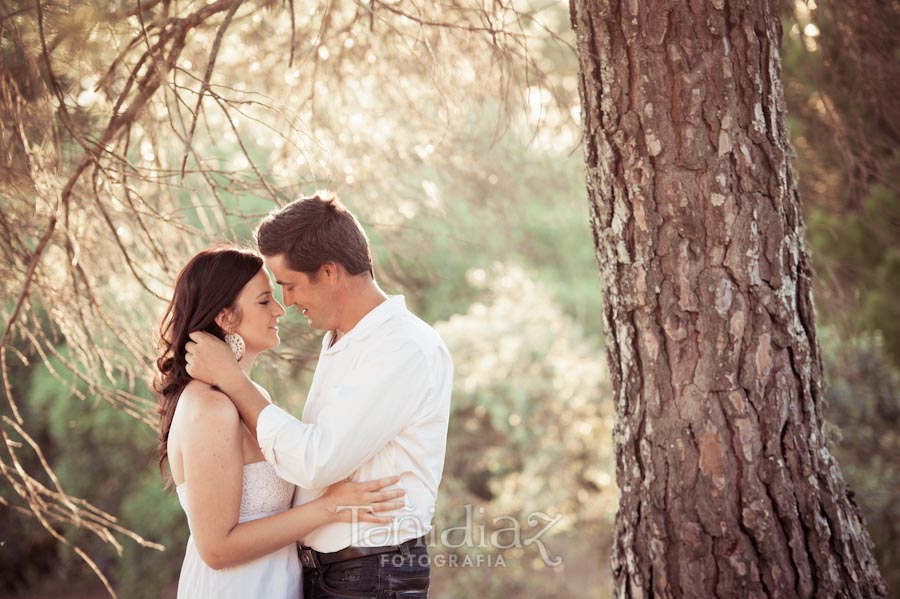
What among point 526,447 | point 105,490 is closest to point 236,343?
point 526,447

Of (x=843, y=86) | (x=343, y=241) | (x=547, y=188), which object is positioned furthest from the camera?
(x=547, y=188)

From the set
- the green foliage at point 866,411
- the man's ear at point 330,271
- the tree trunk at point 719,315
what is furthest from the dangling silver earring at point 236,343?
the green foliage at point 866,411

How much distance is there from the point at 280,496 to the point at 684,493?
3.41 ft

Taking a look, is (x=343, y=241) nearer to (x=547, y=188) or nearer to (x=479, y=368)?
(x=479, y=368)

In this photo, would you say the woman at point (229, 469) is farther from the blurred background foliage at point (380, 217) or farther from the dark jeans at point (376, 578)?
the blurred background foliage at point (380, 217)

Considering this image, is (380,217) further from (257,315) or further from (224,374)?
(224,374)

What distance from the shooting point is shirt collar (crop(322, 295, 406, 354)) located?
225cm

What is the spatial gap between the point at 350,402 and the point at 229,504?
423mm

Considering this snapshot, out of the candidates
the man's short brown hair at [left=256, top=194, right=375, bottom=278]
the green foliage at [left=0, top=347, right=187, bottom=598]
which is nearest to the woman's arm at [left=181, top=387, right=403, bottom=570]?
the man's short brown hair at [left=256, top=194, right=375, bottom=278]

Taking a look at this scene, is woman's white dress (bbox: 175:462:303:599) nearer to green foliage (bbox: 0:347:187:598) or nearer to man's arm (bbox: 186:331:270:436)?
man's arm (bbox: 186:331:270:436)

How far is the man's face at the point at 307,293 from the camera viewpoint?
233 centimetres

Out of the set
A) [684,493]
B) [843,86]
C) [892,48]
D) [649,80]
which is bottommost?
[684,493]

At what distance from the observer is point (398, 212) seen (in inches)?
186

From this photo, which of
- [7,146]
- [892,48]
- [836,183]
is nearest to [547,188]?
[836,183]
